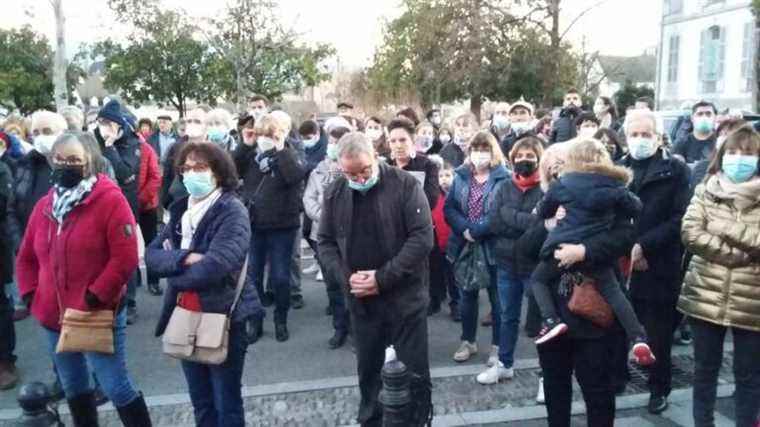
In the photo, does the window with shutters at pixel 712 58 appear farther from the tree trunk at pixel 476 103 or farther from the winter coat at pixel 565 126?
the winter coat at pixel 565 126

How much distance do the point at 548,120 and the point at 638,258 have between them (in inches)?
306

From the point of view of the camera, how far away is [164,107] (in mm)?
23969

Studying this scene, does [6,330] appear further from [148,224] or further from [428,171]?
[428,171]

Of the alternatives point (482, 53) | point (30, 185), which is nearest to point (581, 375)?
point (30, 185)

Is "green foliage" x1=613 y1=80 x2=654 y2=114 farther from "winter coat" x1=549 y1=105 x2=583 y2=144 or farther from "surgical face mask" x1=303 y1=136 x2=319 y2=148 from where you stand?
"surgical face mask" x1=303 y1=136 x2=319 y2=148

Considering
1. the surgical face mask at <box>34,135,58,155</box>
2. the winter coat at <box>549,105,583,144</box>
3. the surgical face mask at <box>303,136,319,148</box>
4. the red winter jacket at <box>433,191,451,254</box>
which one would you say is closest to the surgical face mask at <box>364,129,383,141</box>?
the surgical face mask at <box>303,136,319,148</box>

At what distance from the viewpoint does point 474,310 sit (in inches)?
238

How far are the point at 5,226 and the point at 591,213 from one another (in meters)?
4.76

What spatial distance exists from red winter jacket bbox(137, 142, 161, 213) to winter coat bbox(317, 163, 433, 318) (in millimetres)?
4058

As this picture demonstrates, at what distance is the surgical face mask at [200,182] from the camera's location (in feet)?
13.4

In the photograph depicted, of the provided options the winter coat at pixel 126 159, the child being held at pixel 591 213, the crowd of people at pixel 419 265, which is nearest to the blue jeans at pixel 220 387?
the crowd of people at pixel 419 265

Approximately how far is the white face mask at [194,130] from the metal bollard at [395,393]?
17.3ft

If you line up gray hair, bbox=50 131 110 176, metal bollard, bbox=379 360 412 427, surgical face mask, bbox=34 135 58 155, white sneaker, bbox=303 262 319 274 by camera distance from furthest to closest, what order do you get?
1. white sneaker, bbox=303 262 319 274
2. surgical face mask, bbox=34 135 58 155
3. gray hair, bbox=50 131 110 176
4. metal bollard, bbox=379 360 412 427

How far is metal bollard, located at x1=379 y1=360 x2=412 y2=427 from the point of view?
320cm
